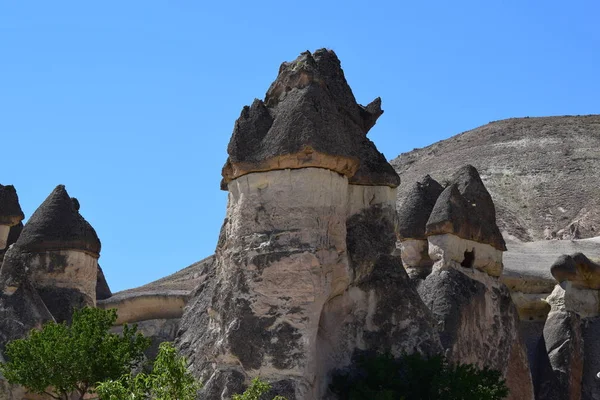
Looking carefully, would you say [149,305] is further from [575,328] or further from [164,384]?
[164,384]

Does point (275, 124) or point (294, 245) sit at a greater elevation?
point (275, 124)

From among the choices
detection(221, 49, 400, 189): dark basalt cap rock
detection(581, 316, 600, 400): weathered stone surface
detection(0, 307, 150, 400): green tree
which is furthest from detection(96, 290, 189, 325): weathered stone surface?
detection(221, 49, 400, 189): dark basalt cap rock

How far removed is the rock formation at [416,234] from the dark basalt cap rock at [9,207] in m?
7.77

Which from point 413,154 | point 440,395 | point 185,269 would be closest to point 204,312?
point 440,395

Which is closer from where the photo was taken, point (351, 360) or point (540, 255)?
point (351, 360)

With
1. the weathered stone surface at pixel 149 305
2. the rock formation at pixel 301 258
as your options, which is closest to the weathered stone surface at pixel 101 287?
the weathered stone surface at pixel 149 305

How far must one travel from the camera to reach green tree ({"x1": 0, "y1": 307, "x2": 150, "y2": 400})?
17391 mm

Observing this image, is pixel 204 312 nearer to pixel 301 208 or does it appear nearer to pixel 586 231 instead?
pixel 301 208

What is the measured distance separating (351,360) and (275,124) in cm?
319

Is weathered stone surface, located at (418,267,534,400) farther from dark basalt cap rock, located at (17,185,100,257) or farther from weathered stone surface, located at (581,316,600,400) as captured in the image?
dark basalt cap rock, located at (17,185,100,257)

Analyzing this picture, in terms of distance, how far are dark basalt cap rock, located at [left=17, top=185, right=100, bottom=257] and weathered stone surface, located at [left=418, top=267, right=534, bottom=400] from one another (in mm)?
5882

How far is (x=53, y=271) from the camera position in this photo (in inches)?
865

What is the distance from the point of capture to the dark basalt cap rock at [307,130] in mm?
16031

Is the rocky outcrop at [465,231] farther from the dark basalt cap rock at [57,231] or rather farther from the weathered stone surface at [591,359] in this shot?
the dark basalt cap rock at [57,231]
